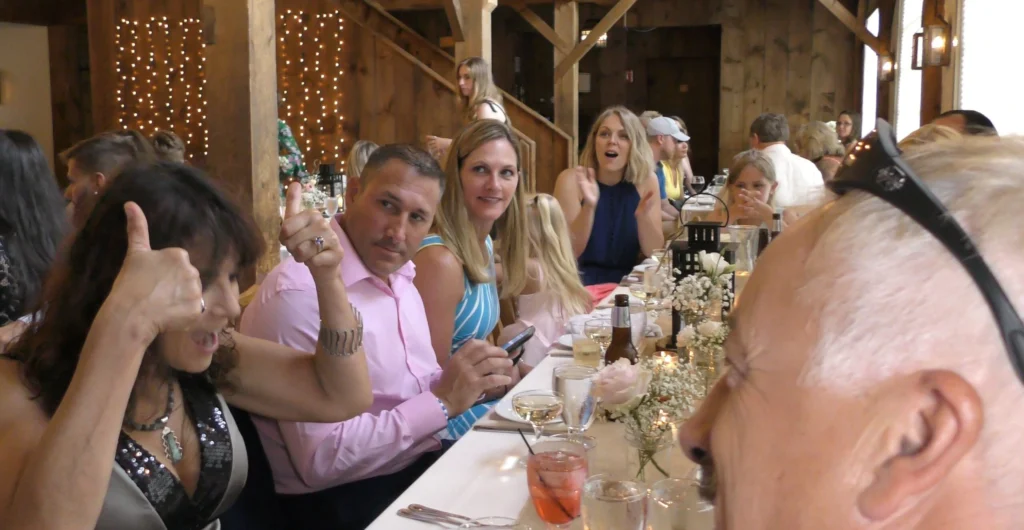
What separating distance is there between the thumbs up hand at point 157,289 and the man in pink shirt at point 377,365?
763 mm

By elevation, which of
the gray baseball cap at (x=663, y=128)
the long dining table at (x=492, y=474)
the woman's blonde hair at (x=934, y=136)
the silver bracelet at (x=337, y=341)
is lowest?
the long dining table at (x=492, y=474)

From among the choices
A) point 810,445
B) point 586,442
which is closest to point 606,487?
point 586,442

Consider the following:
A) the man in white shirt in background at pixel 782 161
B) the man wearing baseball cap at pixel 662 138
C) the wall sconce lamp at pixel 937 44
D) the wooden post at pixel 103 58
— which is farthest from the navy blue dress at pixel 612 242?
the wooden post at pixel 103 58

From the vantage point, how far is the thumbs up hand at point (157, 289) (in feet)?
4.21

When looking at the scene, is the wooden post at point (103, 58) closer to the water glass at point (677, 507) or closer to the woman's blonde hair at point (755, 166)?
the woman's blonde hair at point (755, 166)

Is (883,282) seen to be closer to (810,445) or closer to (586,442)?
(810,445)

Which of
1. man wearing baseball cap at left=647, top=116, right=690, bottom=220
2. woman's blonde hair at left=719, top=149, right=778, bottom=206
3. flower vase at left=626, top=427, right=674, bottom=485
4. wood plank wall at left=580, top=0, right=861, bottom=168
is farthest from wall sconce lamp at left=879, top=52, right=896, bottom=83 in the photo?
flower vase at left=626, top=427, right=674, bottom=485

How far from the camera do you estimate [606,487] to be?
1264mm

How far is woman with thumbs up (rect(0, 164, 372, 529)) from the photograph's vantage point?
4.26 ft

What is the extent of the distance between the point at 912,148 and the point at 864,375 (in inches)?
7.7

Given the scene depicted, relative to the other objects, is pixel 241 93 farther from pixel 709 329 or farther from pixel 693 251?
pixel 709 329

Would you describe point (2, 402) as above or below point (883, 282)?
below

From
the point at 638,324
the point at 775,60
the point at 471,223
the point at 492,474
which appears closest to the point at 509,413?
the point at 492,474

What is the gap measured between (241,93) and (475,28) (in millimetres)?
3945
